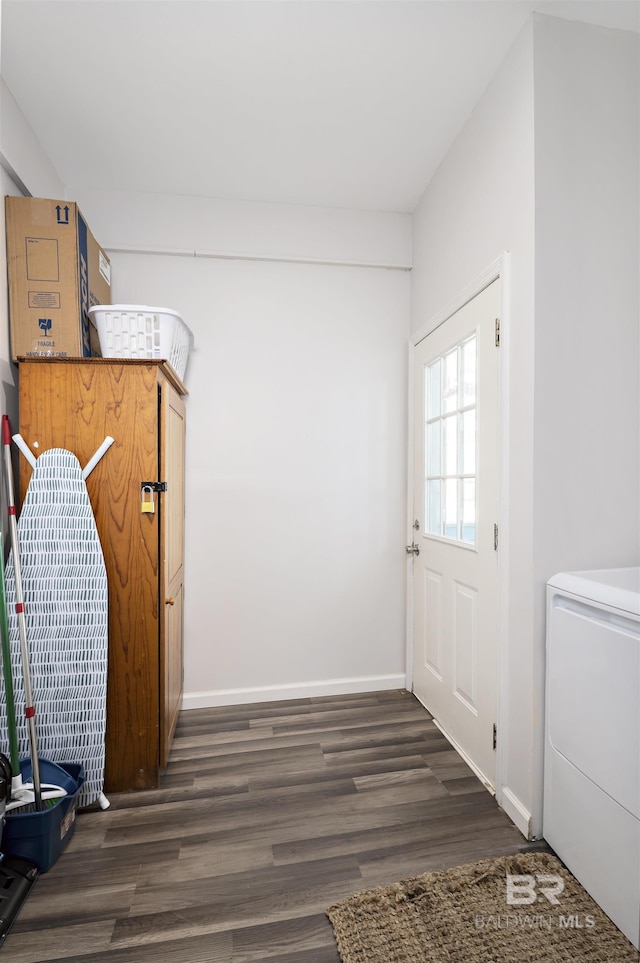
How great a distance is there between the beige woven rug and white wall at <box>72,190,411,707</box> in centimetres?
135

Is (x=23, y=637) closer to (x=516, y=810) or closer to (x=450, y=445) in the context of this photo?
(x=516, y=810)

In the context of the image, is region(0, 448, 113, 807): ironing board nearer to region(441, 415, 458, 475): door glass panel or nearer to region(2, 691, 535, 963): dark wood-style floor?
region(2, 691, 535, 963): dark wood-style floor

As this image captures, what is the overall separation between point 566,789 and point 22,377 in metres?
2.35

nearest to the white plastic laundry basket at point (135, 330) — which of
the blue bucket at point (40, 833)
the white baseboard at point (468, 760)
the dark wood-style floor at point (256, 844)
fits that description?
the blue bucket at point (40, 833)

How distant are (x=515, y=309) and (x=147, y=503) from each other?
5.09 ft

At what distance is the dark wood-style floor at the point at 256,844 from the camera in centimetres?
131

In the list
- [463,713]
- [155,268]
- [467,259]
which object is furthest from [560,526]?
[155,268]

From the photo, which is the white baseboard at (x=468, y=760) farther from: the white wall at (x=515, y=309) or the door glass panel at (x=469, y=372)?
the door glass panel at (x=469, y=372)

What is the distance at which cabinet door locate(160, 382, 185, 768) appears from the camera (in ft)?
6.45

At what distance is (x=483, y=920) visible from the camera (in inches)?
52.6

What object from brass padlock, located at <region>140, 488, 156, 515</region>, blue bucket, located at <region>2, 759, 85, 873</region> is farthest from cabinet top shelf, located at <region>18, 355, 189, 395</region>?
blue bucket, located at <region>2, 759, 85, 873</region>

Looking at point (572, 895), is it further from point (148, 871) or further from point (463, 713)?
point (148, 871)

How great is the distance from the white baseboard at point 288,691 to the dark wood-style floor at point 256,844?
0.23 meters

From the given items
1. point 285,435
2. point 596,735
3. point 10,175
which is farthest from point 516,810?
point 10,175
